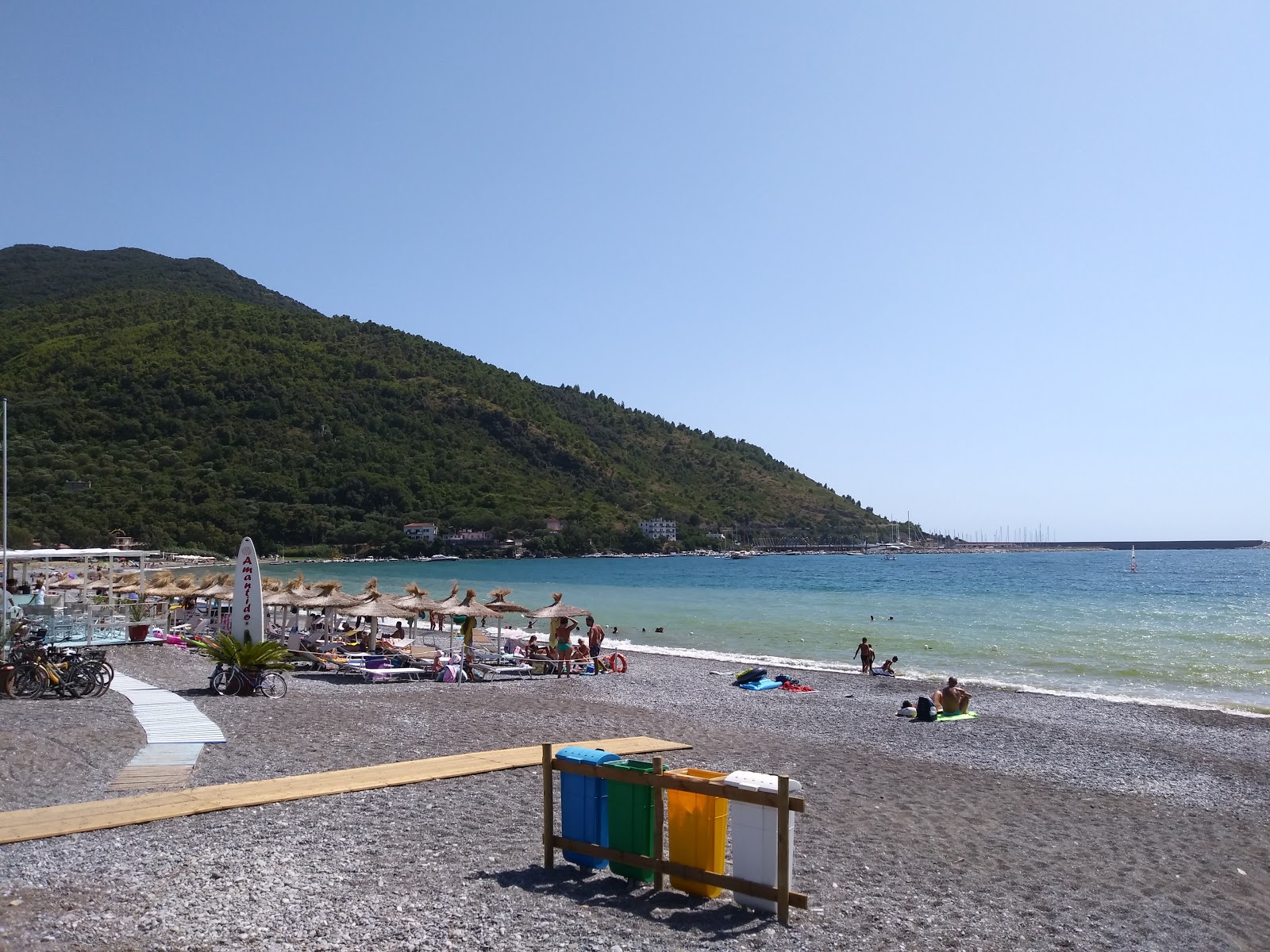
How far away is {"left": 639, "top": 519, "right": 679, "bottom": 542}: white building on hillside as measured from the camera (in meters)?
124

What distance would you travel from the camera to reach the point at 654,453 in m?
145

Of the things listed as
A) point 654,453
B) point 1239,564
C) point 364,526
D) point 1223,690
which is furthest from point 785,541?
point 1223,690

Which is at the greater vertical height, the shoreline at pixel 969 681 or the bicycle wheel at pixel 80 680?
the bicycle wheel at pixel 80 680

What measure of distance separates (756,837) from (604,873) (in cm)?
128

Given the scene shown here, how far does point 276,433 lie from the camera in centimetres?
9238

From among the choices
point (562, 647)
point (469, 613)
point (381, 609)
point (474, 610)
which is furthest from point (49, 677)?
point (562, 647)

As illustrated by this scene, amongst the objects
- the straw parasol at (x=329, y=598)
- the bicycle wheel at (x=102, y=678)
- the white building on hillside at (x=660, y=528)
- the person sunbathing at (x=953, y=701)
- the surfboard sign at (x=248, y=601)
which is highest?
the white building on hillside at (x=660, y=528)

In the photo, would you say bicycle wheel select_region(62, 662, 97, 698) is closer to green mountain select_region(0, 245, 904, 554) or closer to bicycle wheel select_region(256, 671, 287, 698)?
bicycle wheel select_region(256, 671, 287, 698)

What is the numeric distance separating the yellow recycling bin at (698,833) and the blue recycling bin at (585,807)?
52 centimetres

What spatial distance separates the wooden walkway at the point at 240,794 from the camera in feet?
22.1

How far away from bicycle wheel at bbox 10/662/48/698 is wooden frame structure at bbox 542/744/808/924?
32.7 ft

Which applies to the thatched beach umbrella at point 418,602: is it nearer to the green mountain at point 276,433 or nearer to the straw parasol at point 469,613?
the straw parasol at point 469,613

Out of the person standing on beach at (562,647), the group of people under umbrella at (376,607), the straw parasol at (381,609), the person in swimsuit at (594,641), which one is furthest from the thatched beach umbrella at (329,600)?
the person in swimsuit at (594,641)

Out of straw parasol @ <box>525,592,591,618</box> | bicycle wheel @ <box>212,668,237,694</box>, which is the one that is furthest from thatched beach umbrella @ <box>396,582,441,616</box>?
bicycle wheel @ <box>212,668,237,694</box>
